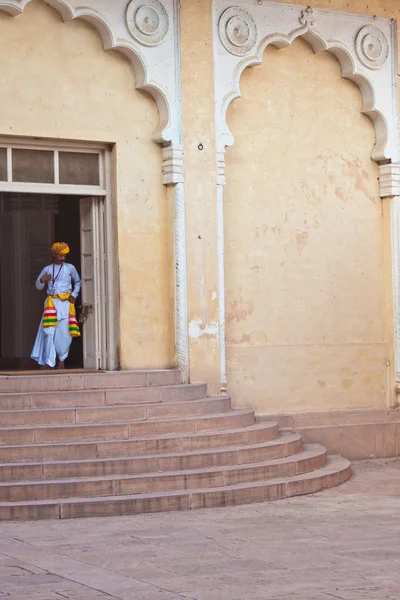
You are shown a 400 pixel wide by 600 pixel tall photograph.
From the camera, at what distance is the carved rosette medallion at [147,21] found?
12141 millimetres

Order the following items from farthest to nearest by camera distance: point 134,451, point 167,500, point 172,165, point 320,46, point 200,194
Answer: point 320,46 → point 200,194 → point 172,165 → point 134,451 → point 167,500

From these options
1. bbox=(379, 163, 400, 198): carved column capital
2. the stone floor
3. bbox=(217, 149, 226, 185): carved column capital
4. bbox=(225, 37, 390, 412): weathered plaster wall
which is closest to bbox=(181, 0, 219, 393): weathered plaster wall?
bbox=(217, 149, 226, 185): carved column capital

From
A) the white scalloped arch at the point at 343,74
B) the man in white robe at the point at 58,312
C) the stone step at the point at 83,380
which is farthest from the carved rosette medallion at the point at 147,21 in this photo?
the stone step at the point at 83,380

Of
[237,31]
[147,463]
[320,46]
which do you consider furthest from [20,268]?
[147,463]

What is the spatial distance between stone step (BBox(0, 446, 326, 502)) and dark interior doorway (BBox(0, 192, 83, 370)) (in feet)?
25.8

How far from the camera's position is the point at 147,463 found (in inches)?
391

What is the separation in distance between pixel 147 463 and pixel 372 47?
6442 mm

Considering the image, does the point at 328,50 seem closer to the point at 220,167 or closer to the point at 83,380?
the point at 220,167

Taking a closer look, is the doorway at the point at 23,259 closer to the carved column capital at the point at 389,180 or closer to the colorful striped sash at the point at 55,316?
the colorful striped sash at the point at 55,316

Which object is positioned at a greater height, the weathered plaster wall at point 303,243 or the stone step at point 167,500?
the weathered plaster wall at point 303,243

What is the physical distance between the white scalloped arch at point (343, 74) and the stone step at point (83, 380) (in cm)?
282

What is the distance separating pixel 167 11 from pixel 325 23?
212cm

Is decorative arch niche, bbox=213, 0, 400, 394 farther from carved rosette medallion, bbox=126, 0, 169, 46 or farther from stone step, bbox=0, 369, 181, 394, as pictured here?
stone step, bbox=0, 369, 181, 394

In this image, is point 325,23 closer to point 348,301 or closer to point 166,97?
point 166,97
